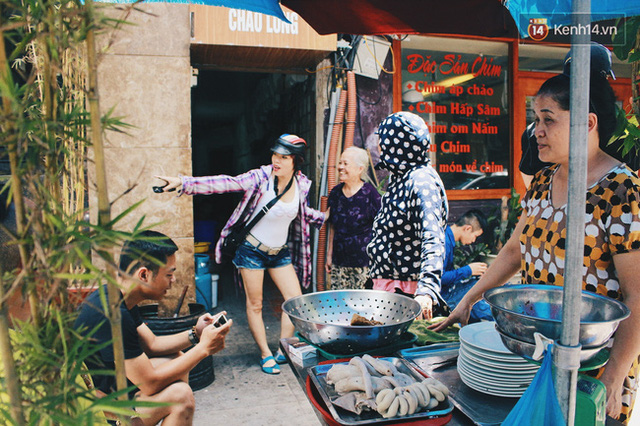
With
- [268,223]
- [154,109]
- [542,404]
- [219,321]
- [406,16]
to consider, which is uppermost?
[406,16]

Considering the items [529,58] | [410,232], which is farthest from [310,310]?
[529,58]

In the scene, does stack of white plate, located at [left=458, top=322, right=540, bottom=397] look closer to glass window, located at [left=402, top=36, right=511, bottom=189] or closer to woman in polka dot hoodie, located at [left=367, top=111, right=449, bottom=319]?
woman in polka dot hoodie, located at [left=367, top=111, right=449, bottom=319]

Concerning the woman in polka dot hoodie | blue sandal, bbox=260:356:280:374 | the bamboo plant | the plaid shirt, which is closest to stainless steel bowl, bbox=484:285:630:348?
the bamboo plant

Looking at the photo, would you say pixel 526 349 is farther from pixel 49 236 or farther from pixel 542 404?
pixel 49 236

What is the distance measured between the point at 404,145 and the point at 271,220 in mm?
1750

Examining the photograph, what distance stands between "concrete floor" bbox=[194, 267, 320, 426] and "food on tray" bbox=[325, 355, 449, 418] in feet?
7.54

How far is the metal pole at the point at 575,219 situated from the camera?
1.01 metres

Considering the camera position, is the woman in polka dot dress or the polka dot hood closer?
the woman in polka dot dress

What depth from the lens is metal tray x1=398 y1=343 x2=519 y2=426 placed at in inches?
54.9

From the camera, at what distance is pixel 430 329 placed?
2131mm

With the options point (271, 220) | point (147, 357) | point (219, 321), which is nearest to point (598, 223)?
point (219, 321)

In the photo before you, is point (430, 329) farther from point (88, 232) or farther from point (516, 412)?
point (88, 232)

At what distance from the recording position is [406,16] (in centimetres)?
271

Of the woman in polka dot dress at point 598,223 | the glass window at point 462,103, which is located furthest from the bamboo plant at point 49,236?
the glass window at point 462,103
